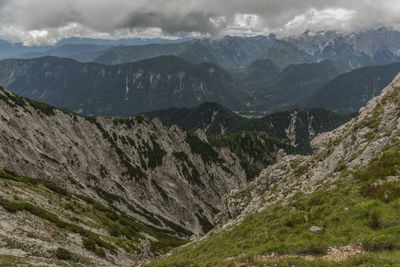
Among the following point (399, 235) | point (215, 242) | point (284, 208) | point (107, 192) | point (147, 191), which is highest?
point (399, 235)

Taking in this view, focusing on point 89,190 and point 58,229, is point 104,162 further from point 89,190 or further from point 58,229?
point 58,229

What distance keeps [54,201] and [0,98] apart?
88.8 metres

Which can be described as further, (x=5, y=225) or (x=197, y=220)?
(x=197, y=220)

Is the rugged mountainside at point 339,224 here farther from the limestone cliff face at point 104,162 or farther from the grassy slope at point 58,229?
the limestone cliff face at point 104,162

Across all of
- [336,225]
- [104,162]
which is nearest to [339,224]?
[336,225]

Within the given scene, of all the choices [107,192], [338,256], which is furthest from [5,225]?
[107,192]

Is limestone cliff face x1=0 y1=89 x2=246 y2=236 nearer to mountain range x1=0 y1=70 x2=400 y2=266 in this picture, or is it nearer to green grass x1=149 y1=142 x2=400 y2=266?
mountain range x1=0 y1=70 x2=400 y2=266

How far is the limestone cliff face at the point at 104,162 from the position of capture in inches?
4156

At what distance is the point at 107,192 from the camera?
128 metres

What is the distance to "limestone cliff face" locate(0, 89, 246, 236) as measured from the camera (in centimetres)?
10556

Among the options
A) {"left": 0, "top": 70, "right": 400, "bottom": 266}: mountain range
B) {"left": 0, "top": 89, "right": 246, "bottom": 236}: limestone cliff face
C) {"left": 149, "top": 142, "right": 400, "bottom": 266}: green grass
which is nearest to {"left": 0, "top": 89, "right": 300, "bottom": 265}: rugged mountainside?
{"left": 0, "top": 70, "right": 400, "bottom": 266}: mountain range

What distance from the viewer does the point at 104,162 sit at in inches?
5979

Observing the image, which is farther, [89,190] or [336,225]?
[89,190]

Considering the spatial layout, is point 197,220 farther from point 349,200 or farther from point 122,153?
point 349,200
